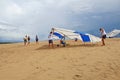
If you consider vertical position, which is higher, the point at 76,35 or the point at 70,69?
the point at 76,35

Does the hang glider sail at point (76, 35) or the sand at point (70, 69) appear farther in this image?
the hang glider sail at point (76, 35)

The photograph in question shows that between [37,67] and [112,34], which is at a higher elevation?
[112,34]

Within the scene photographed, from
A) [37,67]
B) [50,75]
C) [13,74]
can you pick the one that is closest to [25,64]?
[37,67]

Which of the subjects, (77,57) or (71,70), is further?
(77,57)

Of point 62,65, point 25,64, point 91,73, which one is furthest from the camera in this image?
point 25,64

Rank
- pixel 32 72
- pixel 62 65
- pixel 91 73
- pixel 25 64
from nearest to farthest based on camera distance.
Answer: pixel 91 73
pixel 32 72
pixel 62 65
pixel 25 64

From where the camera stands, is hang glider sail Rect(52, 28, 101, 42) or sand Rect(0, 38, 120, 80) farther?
hang glider sail Rect(52, 28, 101, 42)

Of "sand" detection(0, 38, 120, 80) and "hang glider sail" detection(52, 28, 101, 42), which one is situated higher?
"hang glider sail" detection(52, 28, 101, 42)

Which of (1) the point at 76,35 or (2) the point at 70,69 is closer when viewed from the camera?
(2) the point at 70,69

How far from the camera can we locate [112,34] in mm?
42000

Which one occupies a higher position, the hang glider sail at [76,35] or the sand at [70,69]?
the hang glider sail at [76,35]

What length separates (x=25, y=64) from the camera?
14.1 metres

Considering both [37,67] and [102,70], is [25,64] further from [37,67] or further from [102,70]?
[102,70]

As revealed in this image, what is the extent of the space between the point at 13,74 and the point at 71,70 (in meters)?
2.62
